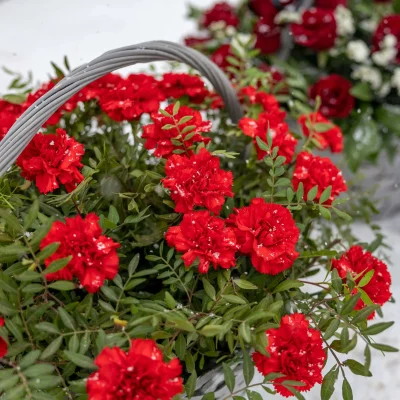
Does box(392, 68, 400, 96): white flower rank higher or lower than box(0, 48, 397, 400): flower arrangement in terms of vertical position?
higher

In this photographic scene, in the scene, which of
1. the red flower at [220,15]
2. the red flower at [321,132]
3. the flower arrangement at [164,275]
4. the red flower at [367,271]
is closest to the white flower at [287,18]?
the red flower at [220,15]

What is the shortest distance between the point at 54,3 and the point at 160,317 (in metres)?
1.49

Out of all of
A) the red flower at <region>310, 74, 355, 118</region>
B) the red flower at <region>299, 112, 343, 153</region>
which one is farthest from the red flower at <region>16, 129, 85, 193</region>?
the red flower at <region>310, 74, 355, 118</region>

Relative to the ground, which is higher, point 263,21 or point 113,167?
point 263,21

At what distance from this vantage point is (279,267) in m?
0.49

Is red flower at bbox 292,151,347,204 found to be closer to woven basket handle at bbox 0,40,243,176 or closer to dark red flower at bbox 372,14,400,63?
woven basket handle at bbox 0,40,243,176

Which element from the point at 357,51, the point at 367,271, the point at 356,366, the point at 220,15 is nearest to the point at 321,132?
the point at 367,271

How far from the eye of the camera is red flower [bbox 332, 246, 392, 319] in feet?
1.76

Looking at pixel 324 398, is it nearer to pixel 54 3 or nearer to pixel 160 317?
pixel 160 317

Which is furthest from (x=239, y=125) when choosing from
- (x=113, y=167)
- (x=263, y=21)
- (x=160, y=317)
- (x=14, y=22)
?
(x=14, y=22)

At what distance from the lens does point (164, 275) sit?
499 millimetres

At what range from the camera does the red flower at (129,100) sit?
596 millimetres

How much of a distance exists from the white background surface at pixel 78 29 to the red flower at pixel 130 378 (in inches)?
27.5

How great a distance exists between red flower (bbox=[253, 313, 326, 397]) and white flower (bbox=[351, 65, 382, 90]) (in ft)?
2.48
